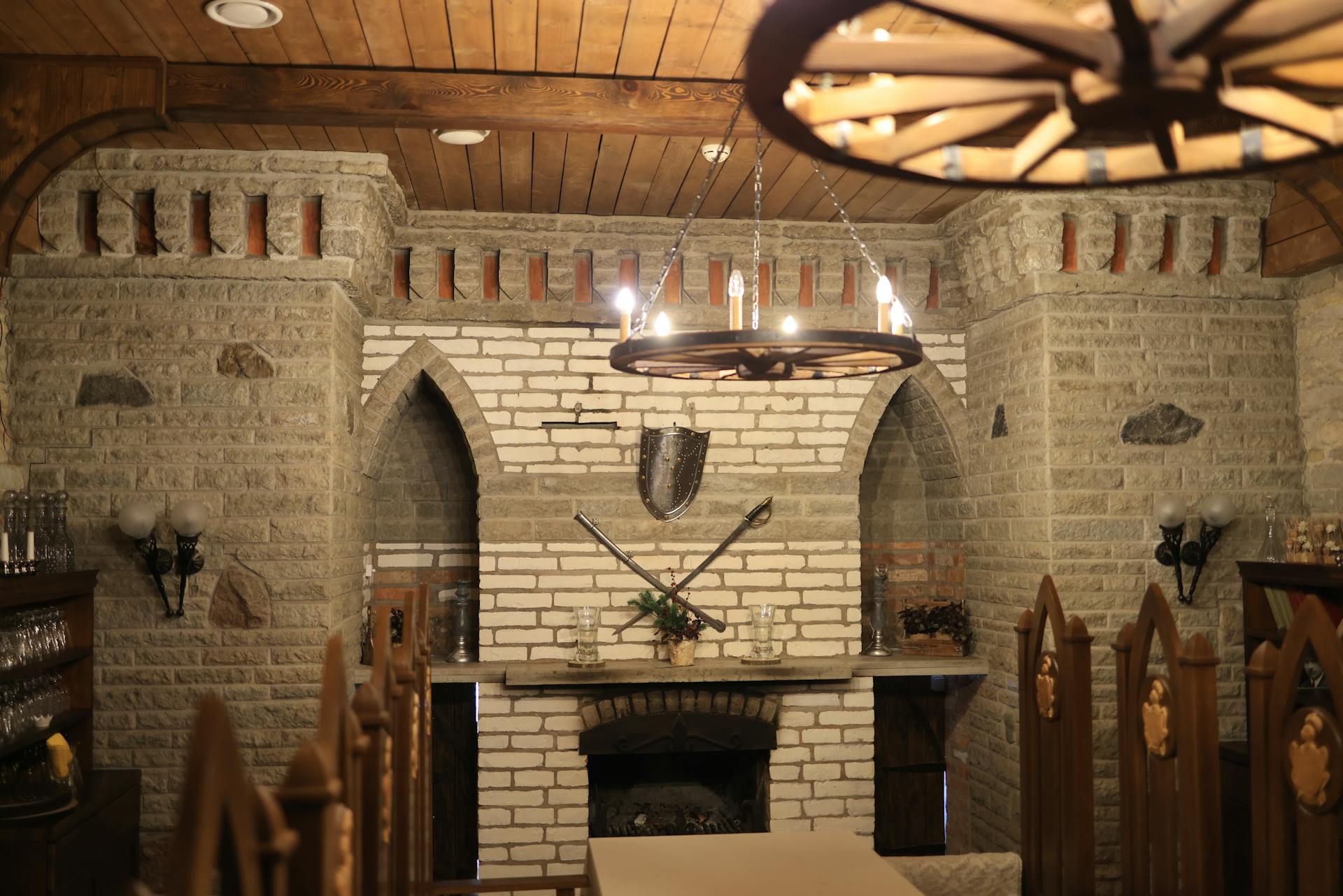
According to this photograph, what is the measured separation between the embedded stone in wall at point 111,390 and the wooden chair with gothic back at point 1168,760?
144 inches

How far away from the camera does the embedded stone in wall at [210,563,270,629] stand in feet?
14.7

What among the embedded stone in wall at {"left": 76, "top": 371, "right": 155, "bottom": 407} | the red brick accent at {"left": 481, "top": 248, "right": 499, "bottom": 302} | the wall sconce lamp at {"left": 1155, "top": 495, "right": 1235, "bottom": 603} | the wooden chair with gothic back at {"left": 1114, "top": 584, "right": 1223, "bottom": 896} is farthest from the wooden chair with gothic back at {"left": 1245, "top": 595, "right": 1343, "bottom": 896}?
the embedded stone in wall at {"left": 76, "top": 371, "right": 155, "bottom": 407}

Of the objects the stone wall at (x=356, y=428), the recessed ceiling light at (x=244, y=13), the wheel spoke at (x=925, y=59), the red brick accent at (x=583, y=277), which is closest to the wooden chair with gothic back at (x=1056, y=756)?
the wheel spoke at (x=925, y=59)

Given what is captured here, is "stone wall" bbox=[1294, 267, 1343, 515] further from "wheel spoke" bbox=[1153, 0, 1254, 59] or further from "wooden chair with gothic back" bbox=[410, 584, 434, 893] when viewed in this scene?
"wheel spoke" bbox=[1153, 0, 1254, 59]

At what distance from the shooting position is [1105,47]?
131 cm

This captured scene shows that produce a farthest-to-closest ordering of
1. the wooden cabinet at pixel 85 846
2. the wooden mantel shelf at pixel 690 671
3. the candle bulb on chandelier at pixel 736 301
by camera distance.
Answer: the wooden mantel shelf at pixel 690 671 → the wooden cabinet at pixel 85 846 → the candle bulb on chandelier at pixel 736 301

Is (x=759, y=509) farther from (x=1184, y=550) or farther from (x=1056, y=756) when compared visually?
(x=1056, y=756)

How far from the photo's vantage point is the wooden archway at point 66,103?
3617 mm

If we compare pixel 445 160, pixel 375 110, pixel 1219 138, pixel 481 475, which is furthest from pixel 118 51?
pixel 1219 138

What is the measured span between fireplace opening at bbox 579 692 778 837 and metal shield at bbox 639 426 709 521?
2.83 feet

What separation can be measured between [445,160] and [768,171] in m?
1.28

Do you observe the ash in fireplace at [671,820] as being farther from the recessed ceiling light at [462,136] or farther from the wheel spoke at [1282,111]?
the wheel spoke at [1282,111]

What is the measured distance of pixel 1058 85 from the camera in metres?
1.46

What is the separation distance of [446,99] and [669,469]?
6.89ft
